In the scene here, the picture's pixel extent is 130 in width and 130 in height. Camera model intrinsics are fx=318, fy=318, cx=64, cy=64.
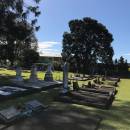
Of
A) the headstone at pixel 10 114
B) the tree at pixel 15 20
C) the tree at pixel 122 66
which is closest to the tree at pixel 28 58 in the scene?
the tree at pixel 122 66

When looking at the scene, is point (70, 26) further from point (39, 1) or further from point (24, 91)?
point (24, 91)

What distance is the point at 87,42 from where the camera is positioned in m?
64.8

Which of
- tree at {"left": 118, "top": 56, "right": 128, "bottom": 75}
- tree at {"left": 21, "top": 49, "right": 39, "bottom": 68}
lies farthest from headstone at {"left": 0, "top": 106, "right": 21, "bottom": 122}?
tree at {"left": 21, "top": 49, "right": 39, "bottom": 68}

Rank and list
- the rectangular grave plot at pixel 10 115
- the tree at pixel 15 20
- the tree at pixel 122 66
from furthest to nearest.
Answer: the tree at pixel 122 66 → the tree at pixel 15 20 → the rectangular grave plot at pixel 10 115

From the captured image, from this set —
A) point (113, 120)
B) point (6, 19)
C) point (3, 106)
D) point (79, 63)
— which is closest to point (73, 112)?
point (113, 120)

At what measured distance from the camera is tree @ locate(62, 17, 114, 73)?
6475 cm

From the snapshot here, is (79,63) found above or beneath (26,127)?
above

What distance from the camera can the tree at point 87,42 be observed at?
64.8 meters

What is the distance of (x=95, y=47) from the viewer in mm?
65062

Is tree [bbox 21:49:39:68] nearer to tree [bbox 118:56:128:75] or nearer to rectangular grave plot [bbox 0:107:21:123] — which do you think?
tree [bbox 118:56:128:75]

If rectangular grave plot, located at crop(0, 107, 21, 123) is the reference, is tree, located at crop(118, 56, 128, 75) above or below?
above

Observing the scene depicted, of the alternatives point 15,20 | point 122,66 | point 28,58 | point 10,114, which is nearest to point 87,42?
point 122,66

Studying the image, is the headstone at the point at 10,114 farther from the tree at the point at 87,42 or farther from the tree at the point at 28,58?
the tree at the point at 28,58

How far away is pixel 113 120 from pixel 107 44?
54247 millimetres
